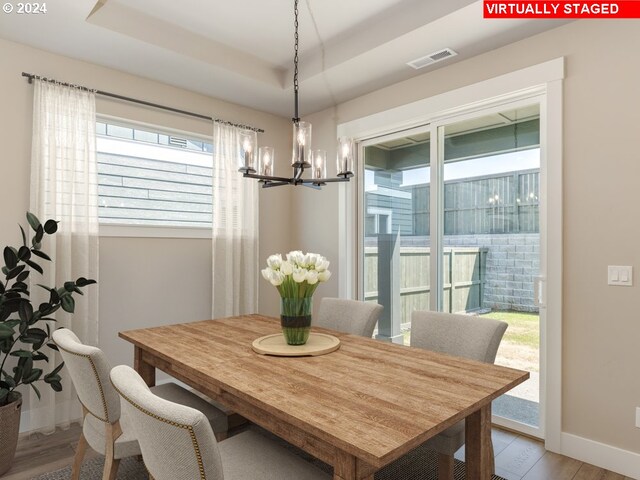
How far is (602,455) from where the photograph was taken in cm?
230

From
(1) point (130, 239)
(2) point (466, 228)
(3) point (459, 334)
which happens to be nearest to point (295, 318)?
(3) point (459, 334)

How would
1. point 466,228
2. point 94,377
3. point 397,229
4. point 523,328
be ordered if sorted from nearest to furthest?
point 94,377
point 523,328
point 466,228
point 397,229

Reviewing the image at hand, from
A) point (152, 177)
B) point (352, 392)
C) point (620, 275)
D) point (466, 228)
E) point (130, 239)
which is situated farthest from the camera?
point (152, 177)

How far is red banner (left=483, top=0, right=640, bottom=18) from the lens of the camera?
2.33m

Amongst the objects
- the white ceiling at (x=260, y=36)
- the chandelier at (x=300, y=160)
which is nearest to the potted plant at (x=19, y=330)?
the white ceiling at (x=260, y=36)

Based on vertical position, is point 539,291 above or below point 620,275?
below

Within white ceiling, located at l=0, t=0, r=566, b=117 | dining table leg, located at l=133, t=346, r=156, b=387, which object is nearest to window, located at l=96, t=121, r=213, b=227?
white ceiling, located at l=0, t=0, r=566, b=117

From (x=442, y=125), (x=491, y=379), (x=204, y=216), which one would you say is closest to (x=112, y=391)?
(x=491, y=379)

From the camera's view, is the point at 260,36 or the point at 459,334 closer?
the point at 459,334

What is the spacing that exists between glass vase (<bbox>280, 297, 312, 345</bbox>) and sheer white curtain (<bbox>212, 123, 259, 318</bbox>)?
180cm

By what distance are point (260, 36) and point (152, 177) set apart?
4.73 ft

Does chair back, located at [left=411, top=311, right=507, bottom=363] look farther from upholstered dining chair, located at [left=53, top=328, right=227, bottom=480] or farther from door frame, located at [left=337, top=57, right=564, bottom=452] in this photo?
upholstered dining chair, located at [left=53, top=328, right=227, bottom=480]

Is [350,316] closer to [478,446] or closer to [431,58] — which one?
[478,446]

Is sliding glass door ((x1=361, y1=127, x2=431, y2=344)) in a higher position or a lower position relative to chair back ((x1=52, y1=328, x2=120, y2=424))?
higher
